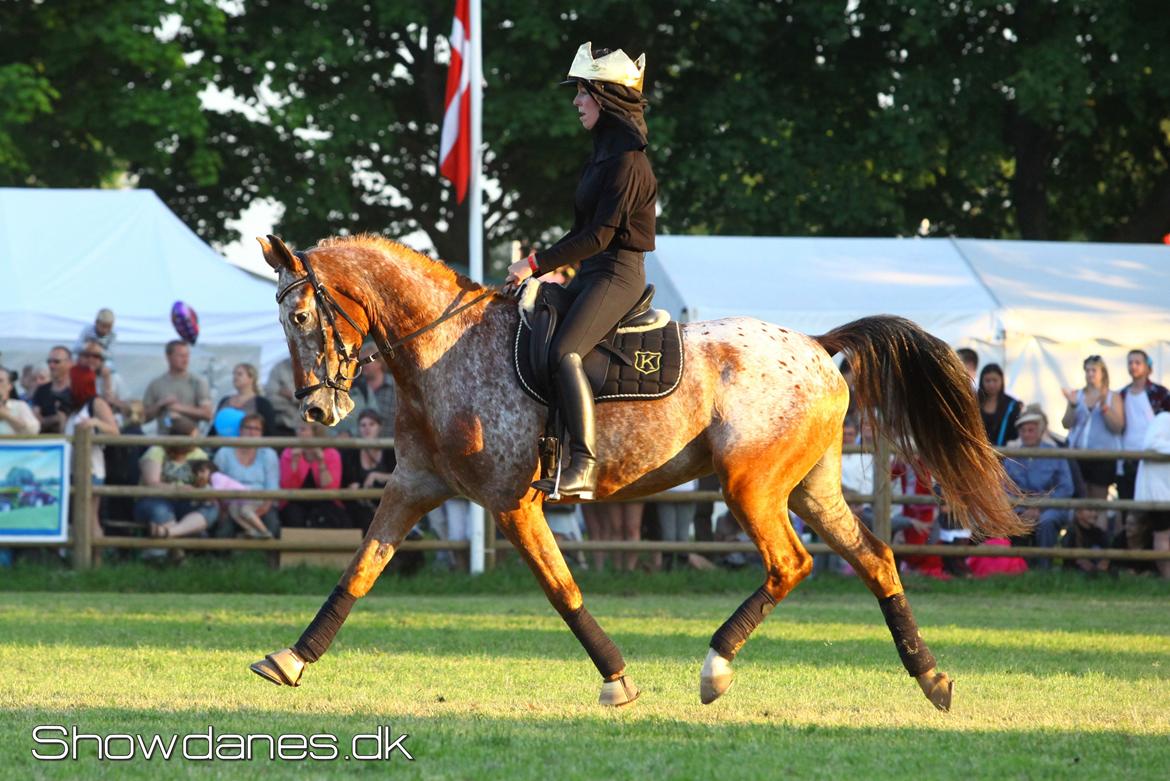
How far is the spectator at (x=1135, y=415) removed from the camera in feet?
53.4

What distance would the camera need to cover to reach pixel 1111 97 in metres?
28.8

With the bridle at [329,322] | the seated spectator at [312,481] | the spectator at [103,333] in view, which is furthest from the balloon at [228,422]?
the bridle at [329,322]

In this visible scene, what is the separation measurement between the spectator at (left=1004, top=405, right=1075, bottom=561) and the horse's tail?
7262 millimetres

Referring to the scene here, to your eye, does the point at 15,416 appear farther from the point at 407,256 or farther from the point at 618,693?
the point at 618,693

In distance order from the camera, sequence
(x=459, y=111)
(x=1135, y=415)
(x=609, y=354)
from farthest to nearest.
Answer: (x=459, y=111)
(x=1135, y=415)
(x=609, y=354)

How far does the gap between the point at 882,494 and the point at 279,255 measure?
30.1ft

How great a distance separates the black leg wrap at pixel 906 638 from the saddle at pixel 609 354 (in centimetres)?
145

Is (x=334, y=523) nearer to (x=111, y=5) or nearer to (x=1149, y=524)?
(x=1149, y=524)

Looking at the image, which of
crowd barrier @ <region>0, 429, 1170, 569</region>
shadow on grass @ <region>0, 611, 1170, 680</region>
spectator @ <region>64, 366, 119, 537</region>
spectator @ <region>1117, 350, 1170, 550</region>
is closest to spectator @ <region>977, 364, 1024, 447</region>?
crowd barrier @ <region>0, 429, 1170, 569</region>

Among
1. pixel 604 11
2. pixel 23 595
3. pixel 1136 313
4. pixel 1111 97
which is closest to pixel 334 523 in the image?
pixel 23 595

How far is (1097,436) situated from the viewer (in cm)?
1677

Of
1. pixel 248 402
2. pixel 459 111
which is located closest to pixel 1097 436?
pixel 459 111

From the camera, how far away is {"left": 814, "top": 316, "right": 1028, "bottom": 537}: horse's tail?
28.4 feet

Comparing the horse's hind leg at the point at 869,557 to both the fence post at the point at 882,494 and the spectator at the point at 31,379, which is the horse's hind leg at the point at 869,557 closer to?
the fence post at the point at 882,494
